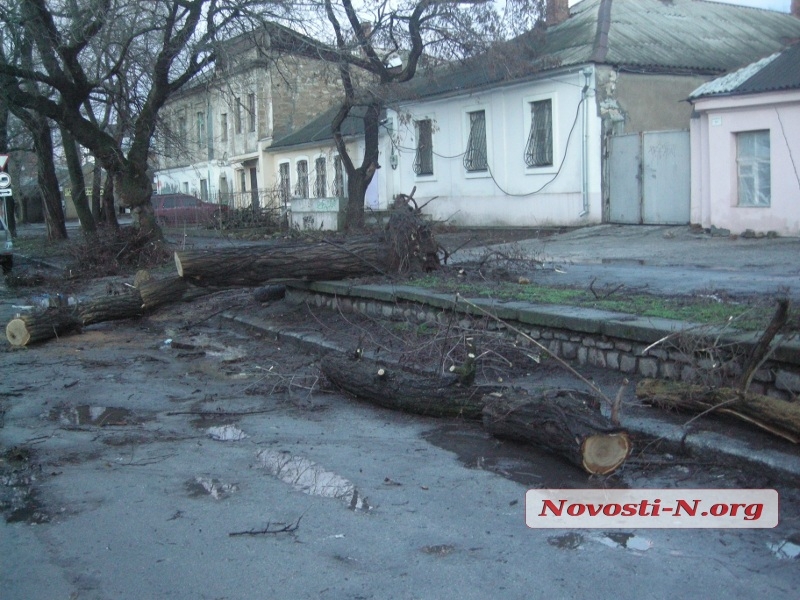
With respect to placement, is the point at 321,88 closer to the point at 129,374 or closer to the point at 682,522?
the point at 129,374

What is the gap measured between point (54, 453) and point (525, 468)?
10.6ft

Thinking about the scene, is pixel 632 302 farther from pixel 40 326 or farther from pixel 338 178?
pixel 338 178

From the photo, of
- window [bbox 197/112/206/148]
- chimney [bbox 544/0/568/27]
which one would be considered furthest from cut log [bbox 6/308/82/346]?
window [bbox 197/112/206/148]

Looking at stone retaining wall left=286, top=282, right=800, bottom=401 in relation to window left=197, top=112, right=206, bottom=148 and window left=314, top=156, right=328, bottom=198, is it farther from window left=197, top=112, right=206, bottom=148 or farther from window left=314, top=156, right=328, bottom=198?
window left=197, top=112, right=206, bottom=148

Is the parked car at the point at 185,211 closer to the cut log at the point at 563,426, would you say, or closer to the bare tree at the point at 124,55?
the bare tree at the point at 124,55

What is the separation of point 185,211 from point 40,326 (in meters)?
24.1

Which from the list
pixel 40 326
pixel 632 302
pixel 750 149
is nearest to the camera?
pixel 632 302

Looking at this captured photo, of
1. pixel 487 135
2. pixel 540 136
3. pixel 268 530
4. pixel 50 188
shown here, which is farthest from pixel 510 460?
pixel 50 188

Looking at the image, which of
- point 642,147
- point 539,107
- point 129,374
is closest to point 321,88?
point 539,107

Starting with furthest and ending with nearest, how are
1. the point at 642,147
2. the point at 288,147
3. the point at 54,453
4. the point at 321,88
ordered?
the point at 321,88, the point at 288,147, the point at 642,147, the point at 54,453

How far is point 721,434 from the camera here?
5.12m

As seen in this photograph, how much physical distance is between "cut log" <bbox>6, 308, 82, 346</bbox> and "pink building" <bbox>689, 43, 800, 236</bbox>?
12449 millimetres

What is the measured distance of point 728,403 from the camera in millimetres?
5164

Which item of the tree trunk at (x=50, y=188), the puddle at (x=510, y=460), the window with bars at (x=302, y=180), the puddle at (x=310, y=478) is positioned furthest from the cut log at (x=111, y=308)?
the window with bars at (x=302, y=180)
